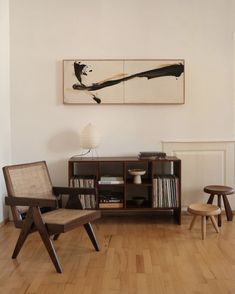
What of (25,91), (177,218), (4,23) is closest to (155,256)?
(177,218)

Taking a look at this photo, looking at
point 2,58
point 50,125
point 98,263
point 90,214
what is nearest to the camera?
point 98,263

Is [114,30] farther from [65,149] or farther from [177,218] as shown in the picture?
[177,218]

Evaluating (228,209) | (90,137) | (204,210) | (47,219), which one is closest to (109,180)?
(90,137)

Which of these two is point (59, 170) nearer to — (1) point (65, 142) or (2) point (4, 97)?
(1) point (65, 142)

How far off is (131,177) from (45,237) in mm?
1625

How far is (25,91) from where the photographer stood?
14.5 ft

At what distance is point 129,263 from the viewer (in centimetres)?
300

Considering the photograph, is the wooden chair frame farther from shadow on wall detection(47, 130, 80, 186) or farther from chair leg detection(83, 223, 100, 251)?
shadow on wall detection(47, 130, 80, 186)

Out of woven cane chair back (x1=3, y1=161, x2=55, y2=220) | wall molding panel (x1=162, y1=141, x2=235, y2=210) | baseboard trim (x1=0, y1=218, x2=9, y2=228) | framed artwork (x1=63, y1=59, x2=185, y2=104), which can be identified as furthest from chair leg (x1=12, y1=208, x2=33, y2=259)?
wall molding panel (x1=162, y1=141, x2=235, y2=210)

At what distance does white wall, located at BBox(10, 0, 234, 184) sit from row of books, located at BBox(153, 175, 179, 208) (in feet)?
1.80

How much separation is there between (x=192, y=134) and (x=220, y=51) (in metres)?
1.04

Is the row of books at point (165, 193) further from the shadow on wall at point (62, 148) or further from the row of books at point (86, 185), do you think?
the shadow on wall at point (62, 148)

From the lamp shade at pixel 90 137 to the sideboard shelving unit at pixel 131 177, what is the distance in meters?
0.16

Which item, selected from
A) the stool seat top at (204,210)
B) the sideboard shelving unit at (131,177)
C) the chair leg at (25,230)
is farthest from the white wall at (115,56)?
the chair leg at (25,230)
